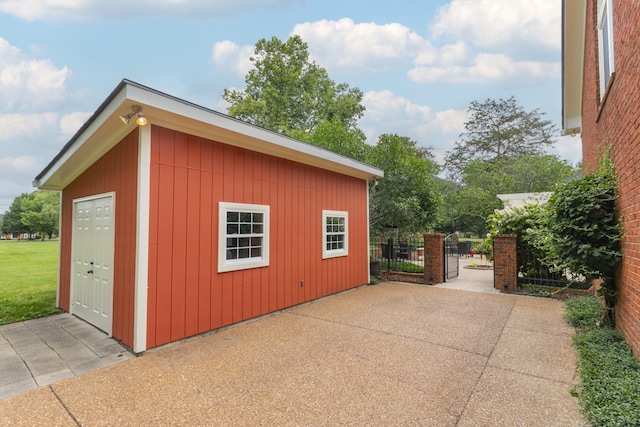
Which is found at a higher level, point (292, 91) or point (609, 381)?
point (292, 91)

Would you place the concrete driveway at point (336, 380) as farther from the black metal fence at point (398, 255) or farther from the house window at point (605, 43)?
the black metal fence at point (398, 255)

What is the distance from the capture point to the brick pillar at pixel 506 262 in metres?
7.33

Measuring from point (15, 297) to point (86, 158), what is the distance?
15.0 feet

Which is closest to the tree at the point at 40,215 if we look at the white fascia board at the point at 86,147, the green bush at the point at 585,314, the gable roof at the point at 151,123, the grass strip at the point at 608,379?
the white fascia board at the point at 86,147

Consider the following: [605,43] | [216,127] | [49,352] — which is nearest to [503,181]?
[605,43]

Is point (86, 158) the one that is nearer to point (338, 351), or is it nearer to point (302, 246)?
point (302, 246)

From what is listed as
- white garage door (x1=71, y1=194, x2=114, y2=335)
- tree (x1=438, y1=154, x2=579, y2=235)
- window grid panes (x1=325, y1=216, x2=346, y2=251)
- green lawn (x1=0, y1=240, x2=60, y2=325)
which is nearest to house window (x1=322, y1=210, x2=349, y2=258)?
window grid panes (x1=325, y1=216, x2=346, y2=251)

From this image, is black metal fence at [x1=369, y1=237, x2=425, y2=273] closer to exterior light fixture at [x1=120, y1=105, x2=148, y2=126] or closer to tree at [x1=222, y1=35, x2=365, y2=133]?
exterior light fixture at [x1=120, y1=105, x2=148, y2=126]

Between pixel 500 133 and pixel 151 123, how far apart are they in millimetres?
31062

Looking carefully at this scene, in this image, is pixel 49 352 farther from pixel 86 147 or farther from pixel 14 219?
pixel 14 219

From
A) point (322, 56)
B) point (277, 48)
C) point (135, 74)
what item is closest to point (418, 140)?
point (322, 56)

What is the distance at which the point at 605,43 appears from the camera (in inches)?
181

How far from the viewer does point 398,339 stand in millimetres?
4164

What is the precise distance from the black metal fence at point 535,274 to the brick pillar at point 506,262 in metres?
0.34
